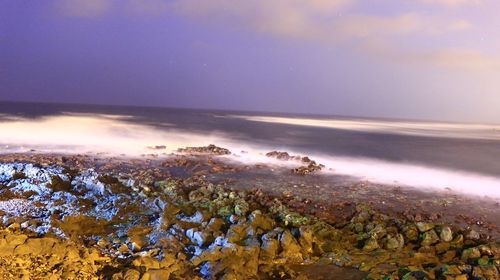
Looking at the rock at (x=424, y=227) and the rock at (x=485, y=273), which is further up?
the rock at (x=424, y=227)

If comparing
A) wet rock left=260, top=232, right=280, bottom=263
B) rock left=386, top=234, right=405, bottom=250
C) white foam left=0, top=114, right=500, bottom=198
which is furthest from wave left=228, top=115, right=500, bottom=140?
wet rock left=260, top=232, right=280, bottom=263

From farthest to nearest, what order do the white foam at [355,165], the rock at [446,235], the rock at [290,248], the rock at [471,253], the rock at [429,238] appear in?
1. the white foam at [355,165]
2. the rock at [446,235]
3. the rock at [429,238]
4. the rock at [471,253]
5. the rock at [290,248]

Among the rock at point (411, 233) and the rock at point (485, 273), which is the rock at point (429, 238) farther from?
the rock at point (485, 273)

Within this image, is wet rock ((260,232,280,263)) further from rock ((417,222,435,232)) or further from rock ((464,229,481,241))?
rock ((464,229,481,241))

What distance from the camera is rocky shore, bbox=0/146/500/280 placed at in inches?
257

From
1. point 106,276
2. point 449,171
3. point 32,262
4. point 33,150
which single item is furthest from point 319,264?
point 33,150

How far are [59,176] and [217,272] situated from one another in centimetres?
653

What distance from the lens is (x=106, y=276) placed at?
6.05 meters

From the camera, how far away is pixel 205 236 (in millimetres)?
7562

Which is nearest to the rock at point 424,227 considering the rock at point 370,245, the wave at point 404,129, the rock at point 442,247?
the rock at point 442,247

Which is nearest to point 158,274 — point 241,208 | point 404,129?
point 241,208

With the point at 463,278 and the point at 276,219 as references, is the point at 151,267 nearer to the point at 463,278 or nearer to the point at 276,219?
the point at 276,219

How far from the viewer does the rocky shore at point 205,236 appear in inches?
257

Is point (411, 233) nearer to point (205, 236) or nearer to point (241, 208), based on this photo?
point (241, 208)
